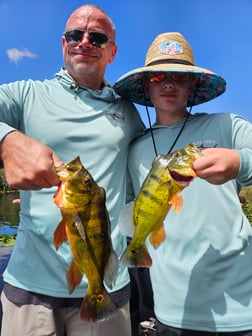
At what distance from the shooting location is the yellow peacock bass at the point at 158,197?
2346mm

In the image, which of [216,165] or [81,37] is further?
[81,37]

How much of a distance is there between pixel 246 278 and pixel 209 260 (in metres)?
0.32

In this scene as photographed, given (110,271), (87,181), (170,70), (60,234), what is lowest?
(110,271)

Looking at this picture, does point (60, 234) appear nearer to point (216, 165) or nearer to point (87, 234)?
point (87, 234)

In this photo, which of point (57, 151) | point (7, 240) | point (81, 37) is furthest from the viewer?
point (7, 240)

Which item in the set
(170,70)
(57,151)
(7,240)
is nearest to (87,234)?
(57,151)

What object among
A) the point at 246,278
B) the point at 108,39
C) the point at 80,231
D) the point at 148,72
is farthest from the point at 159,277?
the point at 108,39

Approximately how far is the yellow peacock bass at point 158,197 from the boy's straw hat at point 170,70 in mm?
1173

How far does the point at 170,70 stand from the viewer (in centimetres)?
321

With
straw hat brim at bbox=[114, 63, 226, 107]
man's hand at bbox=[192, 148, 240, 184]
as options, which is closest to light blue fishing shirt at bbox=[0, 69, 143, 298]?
straw hat brim at bbox=[114, 63, 226, 107]

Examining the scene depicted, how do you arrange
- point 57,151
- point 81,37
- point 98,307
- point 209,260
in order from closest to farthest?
point 98,307, point 209,260, point 57,151, point 81,37

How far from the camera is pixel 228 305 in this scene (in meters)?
2.85

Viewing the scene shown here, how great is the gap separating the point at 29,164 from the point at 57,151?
1.04 meters

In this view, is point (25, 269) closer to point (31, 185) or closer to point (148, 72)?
point (31, 185)
